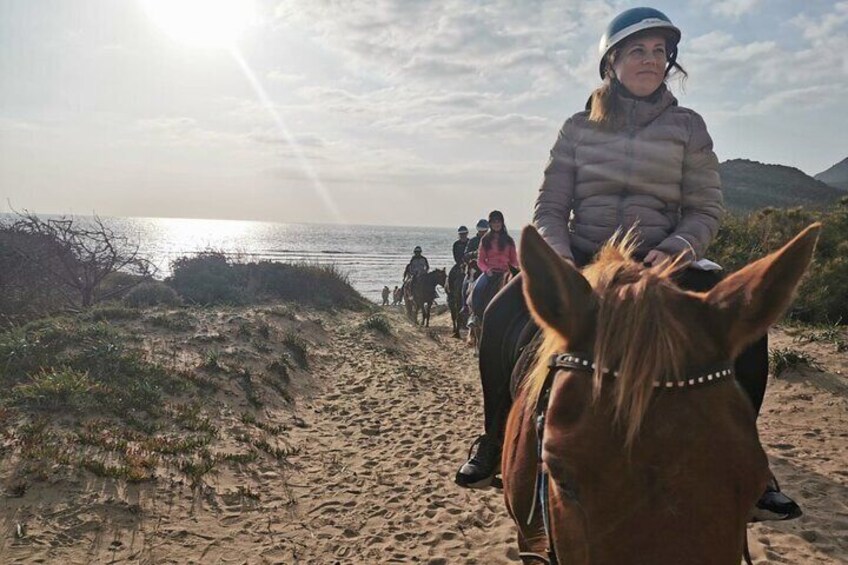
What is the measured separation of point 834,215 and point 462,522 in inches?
571

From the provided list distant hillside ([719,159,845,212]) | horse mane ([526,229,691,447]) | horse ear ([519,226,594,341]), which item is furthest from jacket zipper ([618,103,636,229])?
distant hillside ([719,159,845,212])

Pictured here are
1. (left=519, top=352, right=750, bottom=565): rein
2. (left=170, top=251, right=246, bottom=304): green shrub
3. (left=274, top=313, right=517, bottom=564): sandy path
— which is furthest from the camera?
(left=170, top=251, right=246, bottom=304): green shrub

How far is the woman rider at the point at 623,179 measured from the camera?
2.71 metres

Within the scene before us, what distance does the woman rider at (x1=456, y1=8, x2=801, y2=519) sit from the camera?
2.71 metres

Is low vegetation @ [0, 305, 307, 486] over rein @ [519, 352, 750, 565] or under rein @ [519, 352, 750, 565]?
under

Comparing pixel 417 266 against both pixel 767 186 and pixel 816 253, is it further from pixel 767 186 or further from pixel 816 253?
pixel 767 186

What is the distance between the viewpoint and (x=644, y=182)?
2.72 meters

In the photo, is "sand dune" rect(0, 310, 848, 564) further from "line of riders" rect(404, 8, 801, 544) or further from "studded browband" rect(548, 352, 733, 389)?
"studded browband" rect(548, 352, 733, 389)

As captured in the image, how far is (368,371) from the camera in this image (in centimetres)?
1130

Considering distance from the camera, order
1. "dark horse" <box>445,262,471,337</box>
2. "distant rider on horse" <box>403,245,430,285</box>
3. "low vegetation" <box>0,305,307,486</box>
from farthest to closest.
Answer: "distant rider on horse" <box>403,245,430,285</box> < "dark horse" <box>445,262,471,337</box> < "low vegetation" <box>0,305,307,486</box>

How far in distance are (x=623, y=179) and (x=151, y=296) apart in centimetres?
1433

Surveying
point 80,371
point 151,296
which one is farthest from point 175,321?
point 151,296

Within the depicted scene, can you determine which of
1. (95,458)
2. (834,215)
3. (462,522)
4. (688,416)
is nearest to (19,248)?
(95,458)

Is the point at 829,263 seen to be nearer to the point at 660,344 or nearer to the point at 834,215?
the point at 834,215
